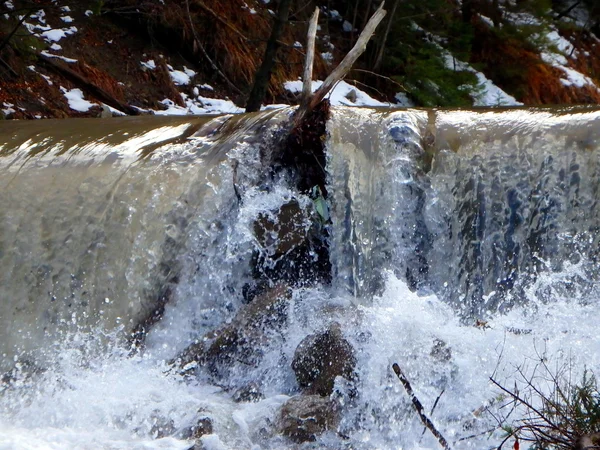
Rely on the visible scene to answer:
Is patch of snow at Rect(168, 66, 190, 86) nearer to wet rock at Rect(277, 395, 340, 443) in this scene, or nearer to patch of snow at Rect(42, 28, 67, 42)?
patch of snow at Rect(42, 28, 67, 42)

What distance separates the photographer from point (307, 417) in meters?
3.99

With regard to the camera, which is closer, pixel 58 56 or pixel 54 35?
pixel 58 56

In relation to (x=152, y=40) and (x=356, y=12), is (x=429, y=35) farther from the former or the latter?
(x=152, y=40)

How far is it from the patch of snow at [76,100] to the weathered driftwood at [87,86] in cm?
10

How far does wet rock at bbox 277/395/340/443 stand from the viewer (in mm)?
3910

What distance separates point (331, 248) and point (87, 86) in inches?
175

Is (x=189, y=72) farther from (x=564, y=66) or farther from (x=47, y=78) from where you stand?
(x=564, y=66)

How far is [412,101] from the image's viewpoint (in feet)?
35.4

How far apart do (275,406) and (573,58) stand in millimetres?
11284

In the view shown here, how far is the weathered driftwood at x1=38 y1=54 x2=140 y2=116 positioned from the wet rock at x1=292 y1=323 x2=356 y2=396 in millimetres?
4729

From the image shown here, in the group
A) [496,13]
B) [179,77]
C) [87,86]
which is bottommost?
[87,86]

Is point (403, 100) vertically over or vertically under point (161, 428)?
over

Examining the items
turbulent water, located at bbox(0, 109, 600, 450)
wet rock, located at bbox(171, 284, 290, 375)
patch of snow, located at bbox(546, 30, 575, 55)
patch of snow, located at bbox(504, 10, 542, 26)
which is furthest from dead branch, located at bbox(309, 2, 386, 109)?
patch of snow, located at bbox(546, 30, 575, 55)

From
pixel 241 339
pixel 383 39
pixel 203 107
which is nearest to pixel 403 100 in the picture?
pixel 383 39
